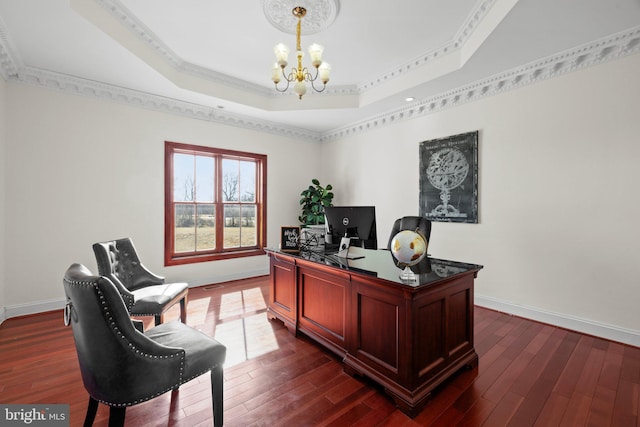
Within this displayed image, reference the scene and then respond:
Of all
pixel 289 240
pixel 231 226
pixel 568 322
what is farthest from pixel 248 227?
pixel 568 322

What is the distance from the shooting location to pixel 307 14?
2.72 metres

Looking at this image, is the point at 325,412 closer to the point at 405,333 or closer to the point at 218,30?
the point at 405,333

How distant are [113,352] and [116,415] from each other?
1.05 feet

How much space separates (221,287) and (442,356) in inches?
141

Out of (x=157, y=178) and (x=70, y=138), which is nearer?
(x=70, y=138)

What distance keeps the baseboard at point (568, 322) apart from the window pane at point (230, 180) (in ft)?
13.9

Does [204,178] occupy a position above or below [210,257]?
above

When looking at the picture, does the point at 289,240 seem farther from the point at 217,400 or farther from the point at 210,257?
the point at 210,257

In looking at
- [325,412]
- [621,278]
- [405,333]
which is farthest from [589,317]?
[325,412]

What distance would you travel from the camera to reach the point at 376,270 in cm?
209

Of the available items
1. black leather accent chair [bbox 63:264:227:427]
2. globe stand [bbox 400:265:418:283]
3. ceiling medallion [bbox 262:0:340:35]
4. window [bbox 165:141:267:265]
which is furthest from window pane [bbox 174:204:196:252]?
globe stand [bbox 400:265:418:283]

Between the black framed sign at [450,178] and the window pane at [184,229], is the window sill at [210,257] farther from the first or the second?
the black framed sign at [450,178]

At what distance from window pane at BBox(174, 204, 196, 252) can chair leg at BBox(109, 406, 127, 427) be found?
11.3 feet

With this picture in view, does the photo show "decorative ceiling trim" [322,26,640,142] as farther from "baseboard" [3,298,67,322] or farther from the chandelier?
"baseboard" [3,298,67,322]
